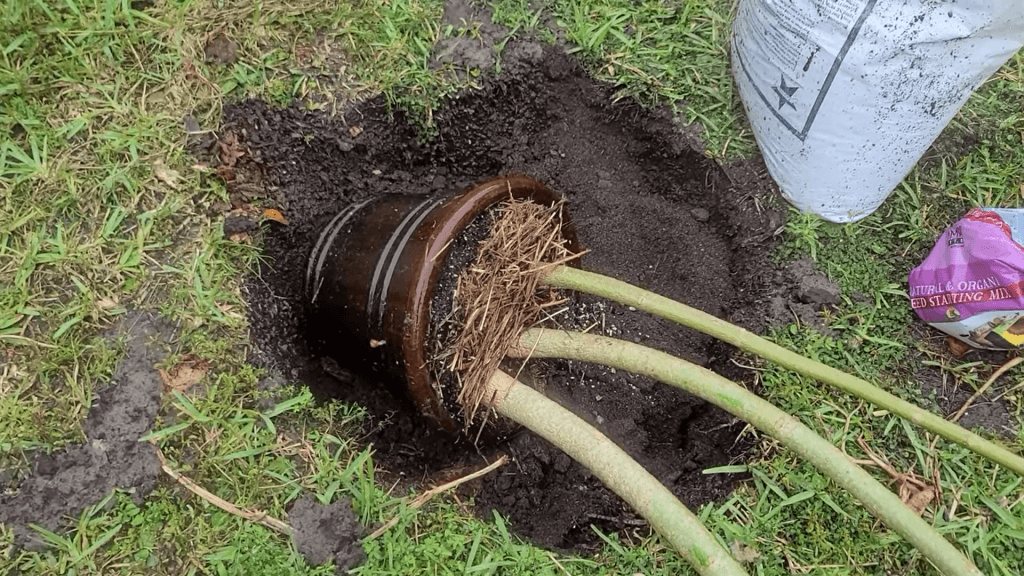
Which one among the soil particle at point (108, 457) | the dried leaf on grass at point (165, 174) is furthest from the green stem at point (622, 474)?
the dried leaf on grass at point (165, 174)

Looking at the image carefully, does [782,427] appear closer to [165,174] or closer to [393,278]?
[393,278]

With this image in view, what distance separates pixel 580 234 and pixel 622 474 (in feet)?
2.98

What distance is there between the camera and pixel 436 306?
55.7 inches

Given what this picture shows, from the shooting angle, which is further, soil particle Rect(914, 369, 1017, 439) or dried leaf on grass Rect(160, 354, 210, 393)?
soil particle Rect(914, 369, 1017, 439)

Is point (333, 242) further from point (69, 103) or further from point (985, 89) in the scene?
point (985, 89)

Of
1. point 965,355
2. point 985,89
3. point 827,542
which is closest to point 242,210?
point 827,542

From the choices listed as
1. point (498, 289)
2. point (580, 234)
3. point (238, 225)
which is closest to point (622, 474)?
point (498, 289)

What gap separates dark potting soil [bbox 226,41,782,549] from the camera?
1.71 metres

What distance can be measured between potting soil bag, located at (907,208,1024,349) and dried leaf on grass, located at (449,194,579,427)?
3.49 ft

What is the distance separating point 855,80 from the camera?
153 cm

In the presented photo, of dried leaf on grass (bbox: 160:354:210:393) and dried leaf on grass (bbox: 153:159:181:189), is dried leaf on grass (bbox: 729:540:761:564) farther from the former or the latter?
dried leaf on grass (bbox: 153:159:181:189)

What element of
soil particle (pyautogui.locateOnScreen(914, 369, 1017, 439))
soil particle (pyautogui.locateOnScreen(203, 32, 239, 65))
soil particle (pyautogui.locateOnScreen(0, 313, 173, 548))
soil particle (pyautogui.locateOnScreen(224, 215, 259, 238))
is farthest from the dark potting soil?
soil particle (pyautogui.locateOnScreen(914, 369, 1017, 439))

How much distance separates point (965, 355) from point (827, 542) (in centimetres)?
69

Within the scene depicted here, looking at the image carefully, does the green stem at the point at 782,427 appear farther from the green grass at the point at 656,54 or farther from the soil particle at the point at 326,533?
the green grass at the point at 656,54
